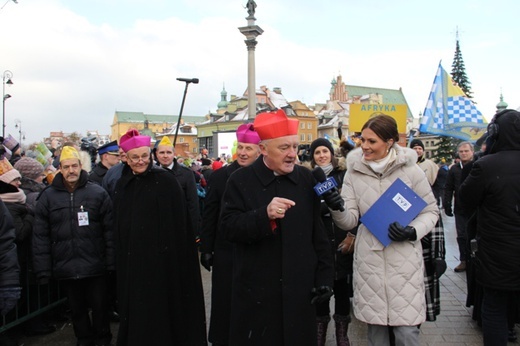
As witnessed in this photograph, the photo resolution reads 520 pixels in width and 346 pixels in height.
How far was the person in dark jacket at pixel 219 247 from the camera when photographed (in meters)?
4.38

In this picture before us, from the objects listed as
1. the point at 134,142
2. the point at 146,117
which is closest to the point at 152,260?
the point at 134,142

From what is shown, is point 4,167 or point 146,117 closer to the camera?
point 4,167

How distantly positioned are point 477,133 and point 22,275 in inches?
348

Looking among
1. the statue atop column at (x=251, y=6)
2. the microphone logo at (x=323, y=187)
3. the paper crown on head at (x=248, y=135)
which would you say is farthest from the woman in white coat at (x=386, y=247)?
the statue atop column at (x=251, y=6)

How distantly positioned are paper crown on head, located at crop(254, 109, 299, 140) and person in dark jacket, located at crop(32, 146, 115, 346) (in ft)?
8.74

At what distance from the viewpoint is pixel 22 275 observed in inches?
201

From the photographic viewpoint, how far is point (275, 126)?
9.87 feet

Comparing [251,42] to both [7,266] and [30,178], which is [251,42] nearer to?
[30,178]

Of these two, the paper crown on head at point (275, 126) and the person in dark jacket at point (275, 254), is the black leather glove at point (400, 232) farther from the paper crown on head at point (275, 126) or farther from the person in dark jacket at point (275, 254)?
the paper crown on head at point (275, 126)

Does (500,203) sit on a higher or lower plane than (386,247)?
higher

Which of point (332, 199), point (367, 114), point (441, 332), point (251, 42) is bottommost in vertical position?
point (441, 332)

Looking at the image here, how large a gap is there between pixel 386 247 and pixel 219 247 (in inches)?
64.8

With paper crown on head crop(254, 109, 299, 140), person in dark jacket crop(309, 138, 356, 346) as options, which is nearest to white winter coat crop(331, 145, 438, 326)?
person in dark jacket crop(309, 138, 356, 346)

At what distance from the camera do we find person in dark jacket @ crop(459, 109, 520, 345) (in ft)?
12.5
